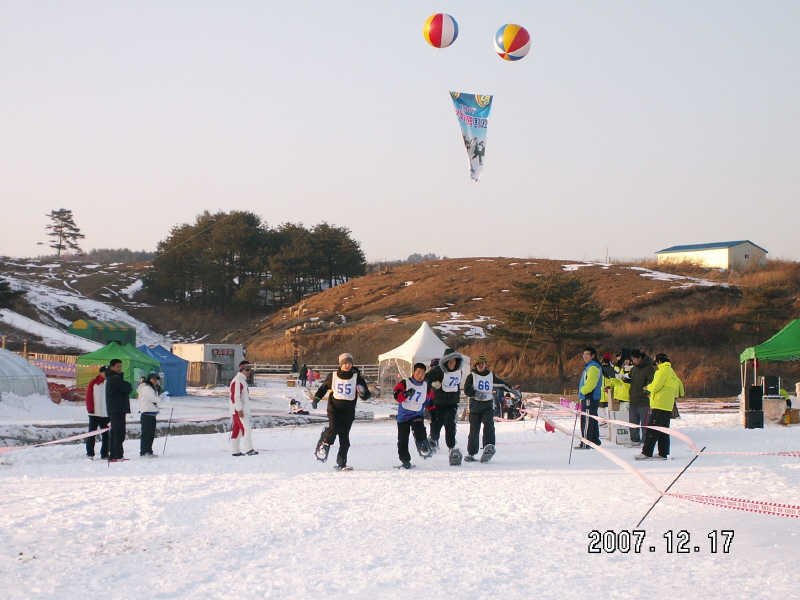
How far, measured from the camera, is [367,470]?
10.5m

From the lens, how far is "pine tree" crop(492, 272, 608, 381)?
45.3 meters

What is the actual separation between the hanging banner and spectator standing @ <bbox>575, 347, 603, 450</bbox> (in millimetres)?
8373

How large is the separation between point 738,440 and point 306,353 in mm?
47337

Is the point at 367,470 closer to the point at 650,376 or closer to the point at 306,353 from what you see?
the point at 650,376

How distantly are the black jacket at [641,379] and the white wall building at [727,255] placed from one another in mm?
67632

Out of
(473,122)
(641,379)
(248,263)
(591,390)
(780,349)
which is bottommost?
(591,390)

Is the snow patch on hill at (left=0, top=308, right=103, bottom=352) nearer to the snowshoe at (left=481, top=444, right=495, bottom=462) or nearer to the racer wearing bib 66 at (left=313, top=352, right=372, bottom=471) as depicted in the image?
the racer wearing bib 66 at (left=313, top=352, right=372, bottom=471)

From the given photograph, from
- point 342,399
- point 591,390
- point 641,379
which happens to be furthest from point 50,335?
point 641,379

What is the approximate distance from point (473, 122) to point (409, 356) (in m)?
13.4

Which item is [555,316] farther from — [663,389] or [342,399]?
[342,399]

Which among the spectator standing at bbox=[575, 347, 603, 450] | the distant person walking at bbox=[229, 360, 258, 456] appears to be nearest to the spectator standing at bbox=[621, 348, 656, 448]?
the spectator standing at bbox=[575, 347, 603, 450]

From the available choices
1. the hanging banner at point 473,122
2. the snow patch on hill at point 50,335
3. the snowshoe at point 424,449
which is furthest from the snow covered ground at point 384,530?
the snow patch on hill at point 50,335

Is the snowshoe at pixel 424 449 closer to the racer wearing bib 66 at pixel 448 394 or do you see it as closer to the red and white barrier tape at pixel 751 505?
the racer wearing bib 66 at pixel 448 394

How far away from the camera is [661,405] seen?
11000 millimetres
